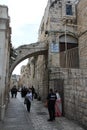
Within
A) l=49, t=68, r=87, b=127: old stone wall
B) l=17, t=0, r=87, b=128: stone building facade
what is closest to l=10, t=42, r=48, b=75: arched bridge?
l=17, t=0, r=87, b=128: stone building facade

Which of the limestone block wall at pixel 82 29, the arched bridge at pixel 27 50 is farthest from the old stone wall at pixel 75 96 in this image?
the arched bridge at pixel 27 50

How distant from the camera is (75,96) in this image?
9.79m

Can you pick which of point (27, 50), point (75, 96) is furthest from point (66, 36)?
point (75, 96)

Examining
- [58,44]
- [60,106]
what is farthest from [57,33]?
[60,106]

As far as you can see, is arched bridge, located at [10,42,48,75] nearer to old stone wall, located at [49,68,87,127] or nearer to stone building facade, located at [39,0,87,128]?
stone building facade, located at [39,0,87,128]

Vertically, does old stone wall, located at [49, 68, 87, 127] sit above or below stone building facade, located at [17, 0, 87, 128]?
below

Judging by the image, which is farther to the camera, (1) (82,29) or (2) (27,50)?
(2) (27,50)

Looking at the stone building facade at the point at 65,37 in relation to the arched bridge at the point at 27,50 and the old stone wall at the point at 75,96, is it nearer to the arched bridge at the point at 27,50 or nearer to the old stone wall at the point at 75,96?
the arched bridge at the point at 27,50

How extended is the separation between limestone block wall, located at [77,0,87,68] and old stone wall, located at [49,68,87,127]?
6465 mm

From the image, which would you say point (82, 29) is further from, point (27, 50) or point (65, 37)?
point (27, 50)

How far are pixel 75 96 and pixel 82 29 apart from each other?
11.1m

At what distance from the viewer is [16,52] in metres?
20.8

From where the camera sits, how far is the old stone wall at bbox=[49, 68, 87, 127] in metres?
8.66

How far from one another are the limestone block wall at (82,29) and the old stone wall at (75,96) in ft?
21.2
